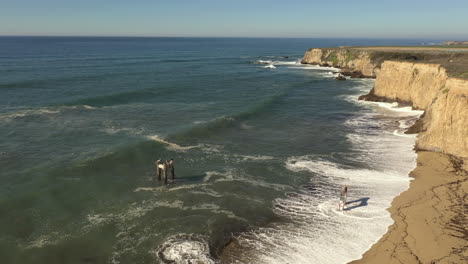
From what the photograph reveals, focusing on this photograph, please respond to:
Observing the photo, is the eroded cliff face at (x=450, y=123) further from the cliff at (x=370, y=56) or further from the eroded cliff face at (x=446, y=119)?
the cliff at (x=370, y=56)

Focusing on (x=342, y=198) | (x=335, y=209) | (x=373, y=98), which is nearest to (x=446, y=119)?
(x=342, y=198)

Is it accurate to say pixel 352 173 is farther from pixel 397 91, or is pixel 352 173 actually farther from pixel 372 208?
pixel 397 91

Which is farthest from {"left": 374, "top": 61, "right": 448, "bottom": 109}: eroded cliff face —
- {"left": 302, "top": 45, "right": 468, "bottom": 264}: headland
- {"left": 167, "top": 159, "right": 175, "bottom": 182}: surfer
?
{"left": 167, "top": 159, "right": 175, "bottom": 182}: surfer

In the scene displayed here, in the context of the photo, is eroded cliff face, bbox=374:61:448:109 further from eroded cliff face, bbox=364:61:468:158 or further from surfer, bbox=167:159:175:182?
surfer, bbox=167:159:175:182

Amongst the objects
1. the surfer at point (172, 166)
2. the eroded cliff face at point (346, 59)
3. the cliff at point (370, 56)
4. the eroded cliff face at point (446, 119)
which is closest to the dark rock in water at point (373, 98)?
the cliff at point (370, 56)

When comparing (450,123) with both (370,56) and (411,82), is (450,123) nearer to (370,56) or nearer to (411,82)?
(411,82)

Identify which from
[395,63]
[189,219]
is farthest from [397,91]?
[189,219]

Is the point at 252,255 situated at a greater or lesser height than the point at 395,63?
lesser
